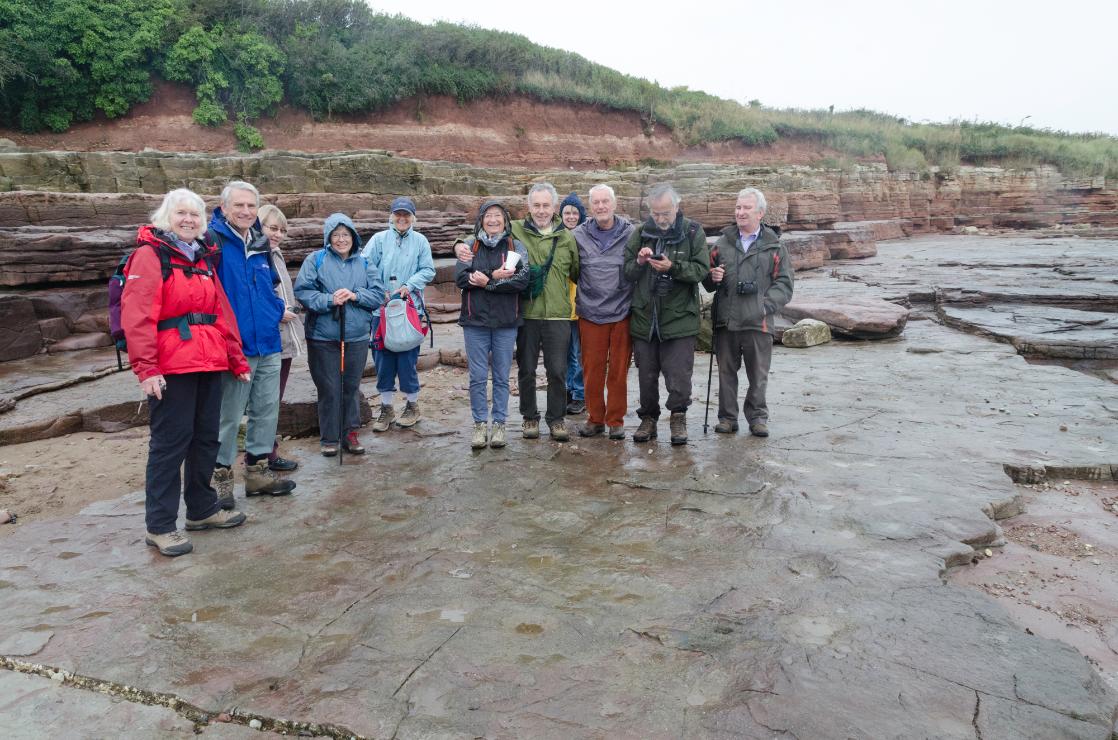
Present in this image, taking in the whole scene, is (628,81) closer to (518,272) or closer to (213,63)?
(213,63)

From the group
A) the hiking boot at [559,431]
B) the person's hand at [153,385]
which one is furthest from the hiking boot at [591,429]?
the person's hand at [153,385]

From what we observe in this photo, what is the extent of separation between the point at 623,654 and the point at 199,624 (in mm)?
1671

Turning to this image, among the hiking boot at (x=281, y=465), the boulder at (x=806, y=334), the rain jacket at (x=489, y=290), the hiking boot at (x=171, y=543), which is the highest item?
the rain jacket at (x=489, y=290)

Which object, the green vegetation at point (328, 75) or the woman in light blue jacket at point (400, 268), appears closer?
the woman in light blue jacket at point (400, 268)

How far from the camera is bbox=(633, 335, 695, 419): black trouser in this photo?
5234 millimetres

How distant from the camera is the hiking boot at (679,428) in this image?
5262mm

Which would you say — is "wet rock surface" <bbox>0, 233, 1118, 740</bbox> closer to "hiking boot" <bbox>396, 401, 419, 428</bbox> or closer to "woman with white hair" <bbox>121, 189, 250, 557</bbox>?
"woman with white hair" <bbox>121, 189, 250, 557</bbox>

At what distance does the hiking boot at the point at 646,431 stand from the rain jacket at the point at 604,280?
80cm

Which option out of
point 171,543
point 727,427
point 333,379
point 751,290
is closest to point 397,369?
point 333,379

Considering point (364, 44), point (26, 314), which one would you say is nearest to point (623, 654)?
point (26, 314)

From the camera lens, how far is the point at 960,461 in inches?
187

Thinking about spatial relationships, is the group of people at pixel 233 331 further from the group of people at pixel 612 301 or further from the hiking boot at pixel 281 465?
the group of people at pixel 612 301

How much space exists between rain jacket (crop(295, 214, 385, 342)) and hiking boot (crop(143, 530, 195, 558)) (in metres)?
1.75

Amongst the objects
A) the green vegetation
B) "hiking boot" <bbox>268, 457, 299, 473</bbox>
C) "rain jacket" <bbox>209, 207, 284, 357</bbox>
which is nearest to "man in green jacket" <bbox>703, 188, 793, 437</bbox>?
"rain jacket" <bbox>209, 207, 284, 357</bbox>
